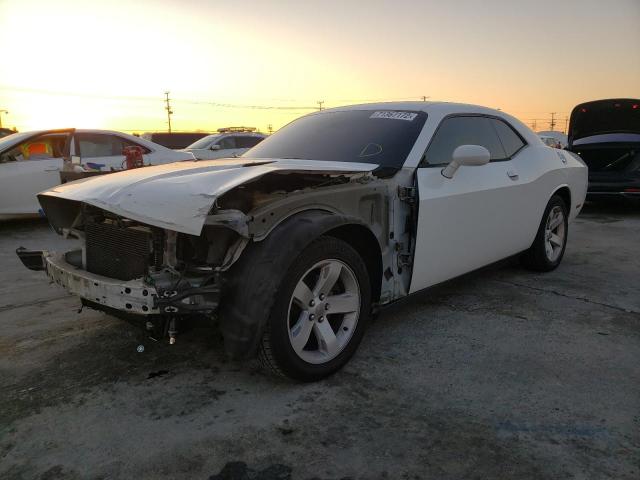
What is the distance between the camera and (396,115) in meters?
3.79

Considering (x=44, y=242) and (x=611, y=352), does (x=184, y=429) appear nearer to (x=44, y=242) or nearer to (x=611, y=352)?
→ (x=611, y=352)

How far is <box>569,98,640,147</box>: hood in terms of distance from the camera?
877 cm

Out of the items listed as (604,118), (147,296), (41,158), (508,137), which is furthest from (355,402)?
(604,118)

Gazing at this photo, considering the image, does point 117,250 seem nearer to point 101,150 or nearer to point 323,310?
point 323,310

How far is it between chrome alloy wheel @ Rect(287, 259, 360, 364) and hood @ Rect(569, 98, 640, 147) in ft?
26.5

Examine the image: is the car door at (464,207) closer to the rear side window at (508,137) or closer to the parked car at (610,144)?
the rear side window at (508,137)

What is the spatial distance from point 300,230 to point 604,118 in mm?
8621

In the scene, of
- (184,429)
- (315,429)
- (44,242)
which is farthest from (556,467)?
(44,242)

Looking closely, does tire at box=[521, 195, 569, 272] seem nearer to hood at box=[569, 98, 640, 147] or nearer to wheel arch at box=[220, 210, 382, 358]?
wheel arch at box=[220, 210, 382, 358]

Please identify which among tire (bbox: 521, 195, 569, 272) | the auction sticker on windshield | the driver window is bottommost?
tire (bbox: 521, 195, 569, 272)

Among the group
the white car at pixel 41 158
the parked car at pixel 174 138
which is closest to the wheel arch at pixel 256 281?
the white car at pixel 41 158

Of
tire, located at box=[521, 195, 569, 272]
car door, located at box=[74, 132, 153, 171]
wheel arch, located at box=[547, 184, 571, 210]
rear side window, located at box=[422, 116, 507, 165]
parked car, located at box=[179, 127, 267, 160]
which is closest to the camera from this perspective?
rear side window, located at box=[422, 116, 507, 165]

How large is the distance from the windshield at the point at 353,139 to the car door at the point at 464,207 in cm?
19

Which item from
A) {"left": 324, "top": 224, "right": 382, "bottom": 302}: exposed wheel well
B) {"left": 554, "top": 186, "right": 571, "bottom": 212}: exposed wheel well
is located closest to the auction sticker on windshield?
{"left": 324, "top": 224, "right": 382, "bottom": 302}: exposed wheel well
